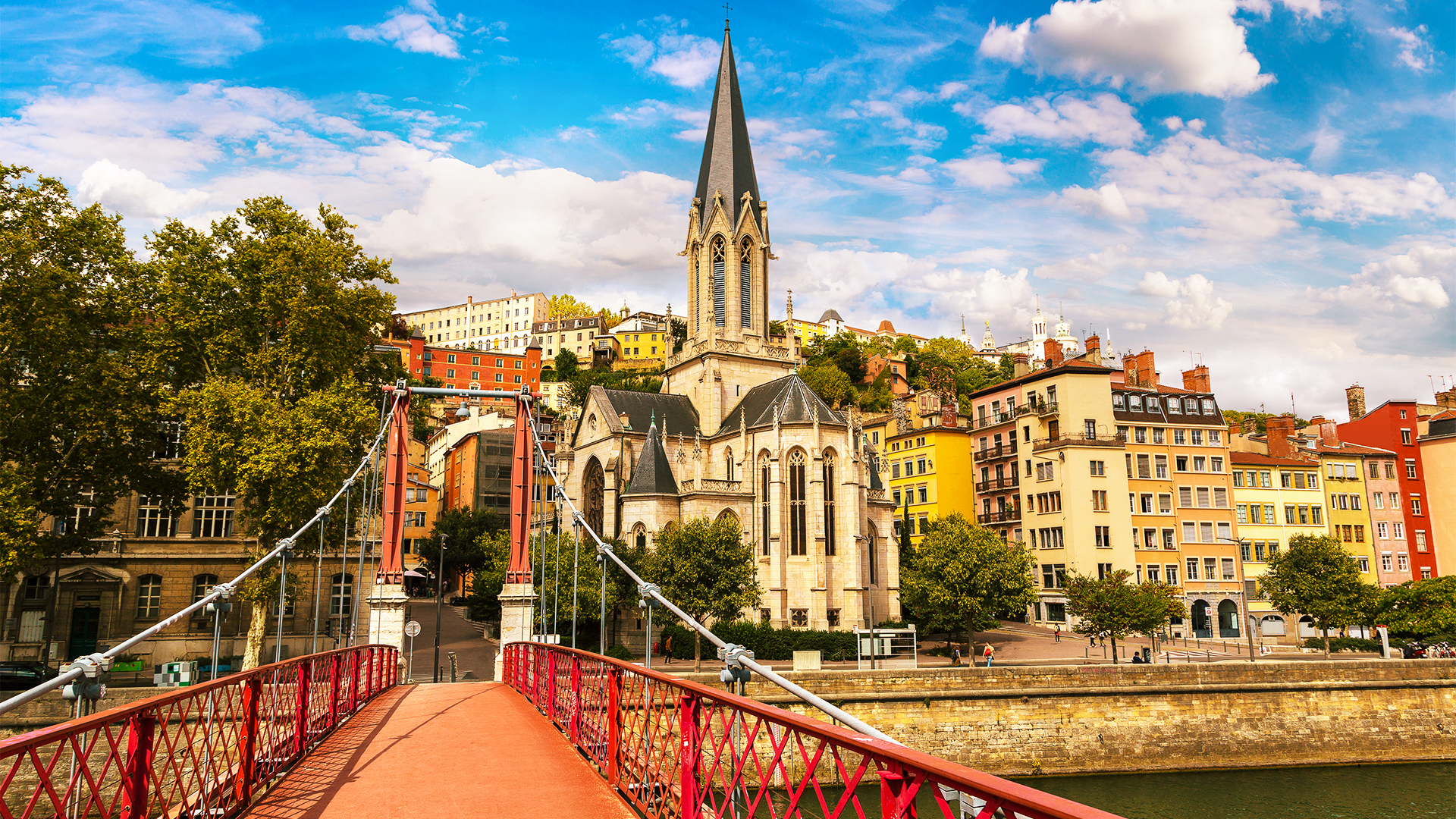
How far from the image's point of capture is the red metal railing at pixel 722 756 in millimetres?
3109

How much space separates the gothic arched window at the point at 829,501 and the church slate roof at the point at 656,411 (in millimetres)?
7538

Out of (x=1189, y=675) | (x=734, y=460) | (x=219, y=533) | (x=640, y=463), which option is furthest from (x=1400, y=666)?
(x=219, y=533)

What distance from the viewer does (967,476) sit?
182ft

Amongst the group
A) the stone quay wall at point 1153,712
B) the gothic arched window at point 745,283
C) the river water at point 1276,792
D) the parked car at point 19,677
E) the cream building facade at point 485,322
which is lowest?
the river water at point 1276,792

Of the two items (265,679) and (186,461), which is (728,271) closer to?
(186,461)

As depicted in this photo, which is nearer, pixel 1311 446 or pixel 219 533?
pixel 219 533

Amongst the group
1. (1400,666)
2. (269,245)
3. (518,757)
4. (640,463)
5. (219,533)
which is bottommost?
(1400,666)

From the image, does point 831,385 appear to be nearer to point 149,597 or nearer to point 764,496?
point 764,496

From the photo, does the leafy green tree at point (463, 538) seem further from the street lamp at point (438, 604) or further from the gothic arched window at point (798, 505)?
the gothic arched window at point (798, 505)

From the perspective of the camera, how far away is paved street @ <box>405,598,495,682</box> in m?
33.6

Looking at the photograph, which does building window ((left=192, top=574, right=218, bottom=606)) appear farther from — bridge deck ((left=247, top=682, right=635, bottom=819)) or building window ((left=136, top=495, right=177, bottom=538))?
bridge deck ((left=247, top=682, right=635, bottom=819))

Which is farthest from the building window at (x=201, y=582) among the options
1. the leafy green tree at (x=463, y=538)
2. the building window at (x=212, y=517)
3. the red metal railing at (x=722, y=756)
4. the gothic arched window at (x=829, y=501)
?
the red metal railing at (x=722, y=756)

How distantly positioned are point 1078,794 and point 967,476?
106 ft

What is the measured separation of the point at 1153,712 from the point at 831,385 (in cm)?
5735
